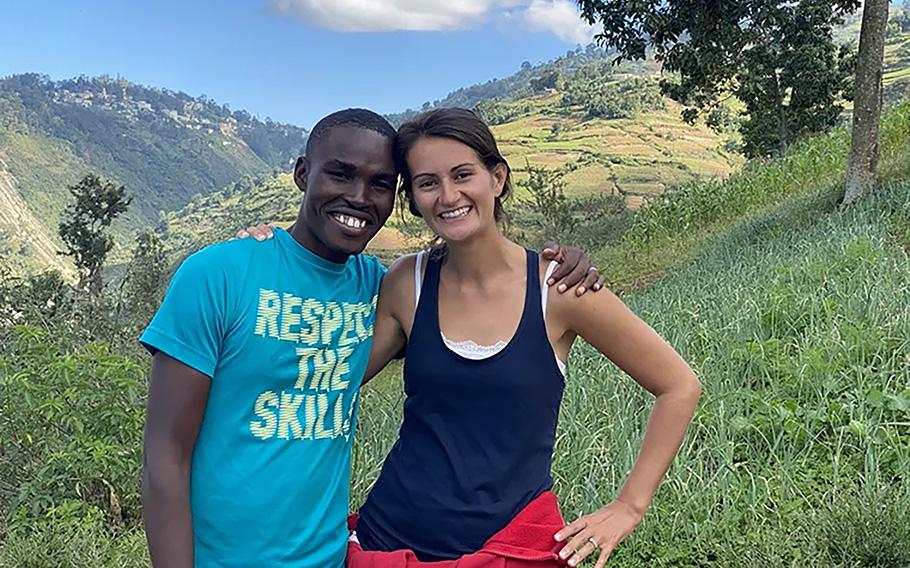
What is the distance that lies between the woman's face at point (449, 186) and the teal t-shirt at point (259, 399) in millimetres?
284

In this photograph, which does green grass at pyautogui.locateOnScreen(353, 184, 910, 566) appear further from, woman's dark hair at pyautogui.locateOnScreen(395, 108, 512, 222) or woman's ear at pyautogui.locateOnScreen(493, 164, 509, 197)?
woman's dark hair at pyautogui.locateOnScreen(395, 108, 512, 222)

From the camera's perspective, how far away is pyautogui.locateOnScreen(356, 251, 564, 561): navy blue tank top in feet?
4.71

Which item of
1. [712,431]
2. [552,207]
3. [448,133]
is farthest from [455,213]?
[552,207]

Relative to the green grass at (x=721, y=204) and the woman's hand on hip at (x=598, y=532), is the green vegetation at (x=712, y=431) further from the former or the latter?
the green grass at (x=721, y=204)

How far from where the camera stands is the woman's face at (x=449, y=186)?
60.1 inches

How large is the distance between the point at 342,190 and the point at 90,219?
2563 centimetres

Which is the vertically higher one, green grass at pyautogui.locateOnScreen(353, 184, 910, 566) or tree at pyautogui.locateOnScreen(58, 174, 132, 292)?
tree at pyautogui.locateOnScreen(58, 174, 132, 292)

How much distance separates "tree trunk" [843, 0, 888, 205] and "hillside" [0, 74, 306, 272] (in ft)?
246

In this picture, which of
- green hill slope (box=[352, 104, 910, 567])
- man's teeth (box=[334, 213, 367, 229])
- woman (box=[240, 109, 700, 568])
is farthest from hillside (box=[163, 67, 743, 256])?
man's teeth (box=[334, 213, 367, 229])

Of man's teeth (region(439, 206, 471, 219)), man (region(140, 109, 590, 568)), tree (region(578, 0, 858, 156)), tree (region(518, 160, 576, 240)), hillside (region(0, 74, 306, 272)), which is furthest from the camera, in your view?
hillside (region(0, 74, 306, 272))

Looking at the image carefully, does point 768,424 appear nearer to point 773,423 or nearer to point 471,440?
point 773,423

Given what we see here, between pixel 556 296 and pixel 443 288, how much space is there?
242 mm

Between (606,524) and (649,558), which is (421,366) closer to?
(606,524)

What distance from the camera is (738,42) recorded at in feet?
32.2
